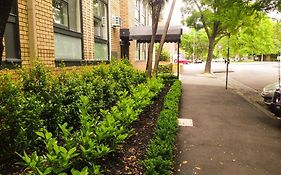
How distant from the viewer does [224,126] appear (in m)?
7.57

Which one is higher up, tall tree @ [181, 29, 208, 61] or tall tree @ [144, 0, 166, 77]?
tall tree @ [181, 29, 208, 61]

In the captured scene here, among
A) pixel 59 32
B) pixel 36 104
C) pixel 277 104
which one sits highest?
pixel 59 32

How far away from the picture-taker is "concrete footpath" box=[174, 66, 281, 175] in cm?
479

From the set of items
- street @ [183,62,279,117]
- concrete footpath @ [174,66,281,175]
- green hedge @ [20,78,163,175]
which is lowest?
concrete footpath @ [174,66,281,175]

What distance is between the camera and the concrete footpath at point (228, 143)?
15.7 ft

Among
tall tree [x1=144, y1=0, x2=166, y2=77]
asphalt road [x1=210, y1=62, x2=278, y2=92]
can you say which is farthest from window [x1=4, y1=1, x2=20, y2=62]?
asphalt road [x1=210, y1=62, x2=278, y2=92]

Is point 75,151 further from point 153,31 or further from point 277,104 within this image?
point 153,31

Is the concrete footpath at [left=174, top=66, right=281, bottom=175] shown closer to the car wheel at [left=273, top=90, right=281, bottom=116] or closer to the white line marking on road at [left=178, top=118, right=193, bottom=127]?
the white line marking on road at [left=178, top=118, right=193, bottom=127]

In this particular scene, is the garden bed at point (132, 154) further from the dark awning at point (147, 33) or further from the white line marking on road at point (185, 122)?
the dark awning at point (147, 33)

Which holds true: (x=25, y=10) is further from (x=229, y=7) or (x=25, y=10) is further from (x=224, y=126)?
(x=229, y=7)

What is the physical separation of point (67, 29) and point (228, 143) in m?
5.49

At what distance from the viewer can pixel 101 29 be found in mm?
12258

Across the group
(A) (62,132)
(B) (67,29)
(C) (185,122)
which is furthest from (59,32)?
(C) (185,122)

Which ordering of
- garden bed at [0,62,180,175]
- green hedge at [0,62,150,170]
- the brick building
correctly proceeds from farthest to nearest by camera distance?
the brick building → green hedge at [0,62,150,170] → garden bed at [0,62,180,175]
